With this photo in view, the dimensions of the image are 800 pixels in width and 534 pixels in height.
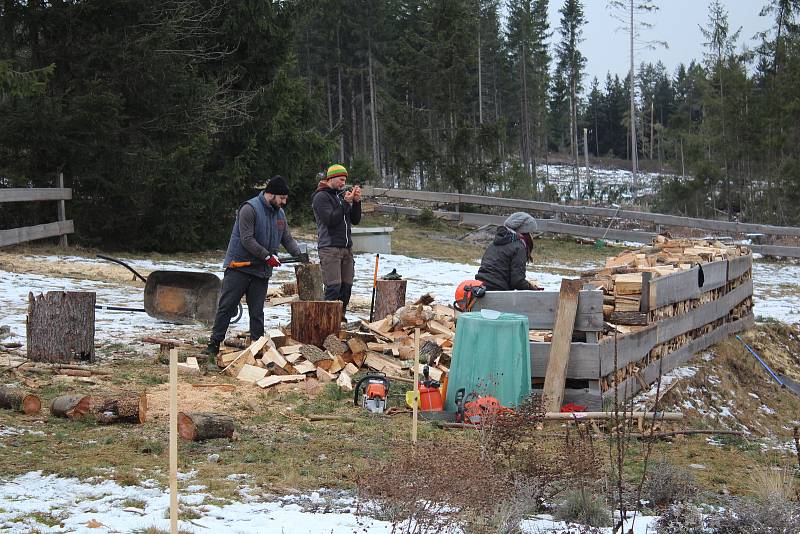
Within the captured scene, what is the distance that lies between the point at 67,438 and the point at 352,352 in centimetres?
320

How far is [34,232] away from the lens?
573 inches

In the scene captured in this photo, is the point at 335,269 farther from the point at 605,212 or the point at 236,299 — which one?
the point at 605,212

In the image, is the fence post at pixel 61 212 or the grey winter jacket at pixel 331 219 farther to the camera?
the fence post at pixel 61 212

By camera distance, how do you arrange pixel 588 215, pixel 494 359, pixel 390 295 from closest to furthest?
pixel 494 359 < pixel 390 295 < pixel 588 215

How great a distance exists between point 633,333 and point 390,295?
10.1 ft

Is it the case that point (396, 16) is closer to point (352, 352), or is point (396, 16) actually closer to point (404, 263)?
point (404, 263)

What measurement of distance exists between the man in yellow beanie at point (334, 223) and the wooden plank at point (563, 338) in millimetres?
3041

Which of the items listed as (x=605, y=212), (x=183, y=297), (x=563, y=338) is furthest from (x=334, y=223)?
(x=605, y=212)

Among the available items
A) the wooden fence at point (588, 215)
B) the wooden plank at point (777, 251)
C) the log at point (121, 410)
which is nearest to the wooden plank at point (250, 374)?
the log at point (121, 410)

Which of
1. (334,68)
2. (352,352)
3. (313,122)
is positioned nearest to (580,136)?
(334,68)

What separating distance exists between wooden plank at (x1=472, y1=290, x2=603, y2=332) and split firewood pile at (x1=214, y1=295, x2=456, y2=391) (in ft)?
3.15

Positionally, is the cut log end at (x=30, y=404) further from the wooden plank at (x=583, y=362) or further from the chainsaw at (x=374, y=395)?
the wooden plank at (x=583, y=362)

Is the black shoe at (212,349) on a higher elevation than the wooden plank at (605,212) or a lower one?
lower

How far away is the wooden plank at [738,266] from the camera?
1135 cm
